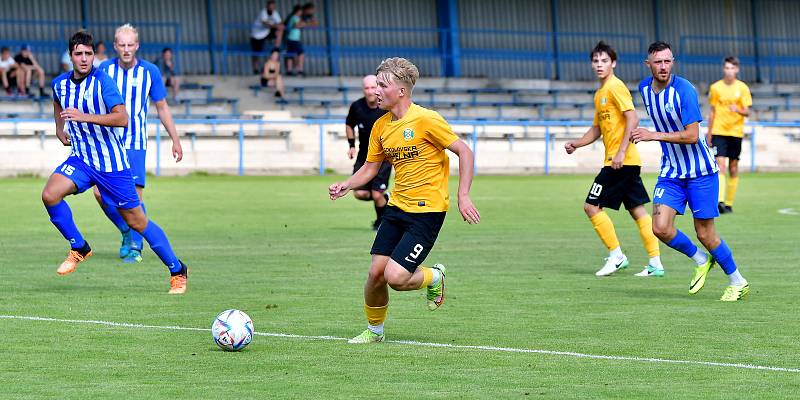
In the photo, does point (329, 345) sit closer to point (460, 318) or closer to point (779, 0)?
point (460, 318)

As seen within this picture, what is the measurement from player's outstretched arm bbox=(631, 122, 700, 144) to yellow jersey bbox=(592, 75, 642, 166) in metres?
1.84

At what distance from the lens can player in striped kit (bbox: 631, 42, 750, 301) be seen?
35.2 ft

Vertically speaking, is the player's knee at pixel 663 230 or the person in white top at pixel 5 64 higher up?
the person in white top at pixel 5 64

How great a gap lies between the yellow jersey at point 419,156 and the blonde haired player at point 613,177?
14.1 ft

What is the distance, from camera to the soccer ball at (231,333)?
803 centimetres

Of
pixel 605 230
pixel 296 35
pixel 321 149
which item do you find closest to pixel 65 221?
pixel 605 230

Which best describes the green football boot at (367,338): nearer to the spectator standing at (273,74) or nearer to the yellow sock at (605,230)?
the yellow sock at (605,230)

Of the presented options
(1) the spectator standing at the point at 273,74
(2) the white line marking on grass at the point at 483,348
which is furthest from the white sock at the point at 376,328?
(1) the spectator standing at the point at 273,74

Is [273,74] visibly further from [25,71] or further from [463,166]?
[463,166]

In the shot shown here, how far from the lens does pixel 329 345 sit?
329 inches

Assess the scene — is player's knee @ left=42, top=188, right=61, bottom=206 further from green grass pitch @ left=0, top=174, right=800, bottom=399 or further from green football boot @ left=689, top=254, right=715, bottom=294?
green football boot @ left=689, top=254, right=715, bottom=294

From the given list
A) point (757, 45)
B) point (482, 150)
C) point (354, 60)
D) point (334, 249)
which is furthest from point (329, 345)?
point (757, 45)

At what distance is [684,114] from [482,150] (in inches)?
928

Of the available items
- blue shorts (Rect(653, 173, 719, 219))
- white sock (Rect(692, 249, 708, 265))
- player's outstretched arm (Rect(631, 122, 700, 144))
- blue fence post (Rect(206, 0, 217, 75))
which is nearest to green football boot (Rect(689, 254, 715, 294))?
white sock (Rect(692, 249, 708, 265))
